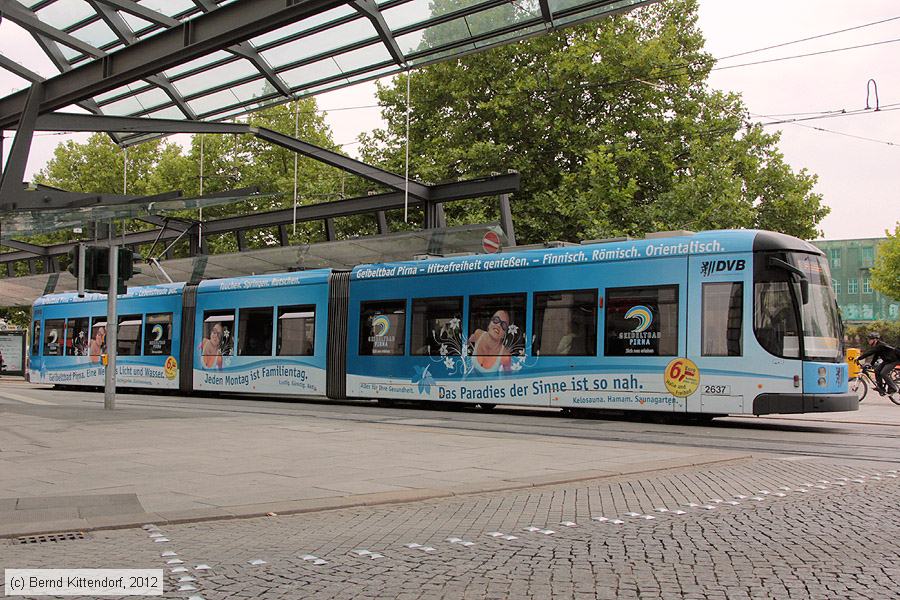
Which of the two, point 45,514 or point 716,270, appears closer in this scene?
point 45,514

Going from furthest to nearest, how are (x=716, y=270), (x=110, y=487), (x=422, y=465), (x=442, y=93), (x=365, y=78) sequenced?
(x=442, y=93) < (x=365, y=78) < (x=716, y=270) < (x=422, y=465) < (x=110, y=487)

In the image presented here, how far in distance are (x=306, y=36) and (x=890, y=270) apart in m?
50.7

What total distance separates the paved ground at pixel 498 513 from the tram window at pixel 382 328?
20.2 ft

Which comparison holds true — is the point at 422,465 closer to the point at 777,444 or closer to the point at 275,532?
the point at 275,532

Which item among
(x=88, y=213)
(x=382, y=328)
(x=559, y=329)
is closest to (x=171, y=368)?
(x=382, y=328)

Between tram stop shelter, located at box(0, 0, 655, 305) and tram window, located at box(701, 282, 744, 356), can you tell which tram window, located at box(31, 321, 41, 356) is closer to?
tram stop shelter, located at box(0, 0, 655, 305)

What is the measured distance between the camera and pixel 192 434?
12.8m

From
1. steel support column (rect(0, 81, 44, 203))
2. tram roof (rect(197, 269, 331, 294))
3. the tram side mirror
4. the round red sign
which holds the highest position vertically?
steel support column (rect(0, 81, 44, 203))

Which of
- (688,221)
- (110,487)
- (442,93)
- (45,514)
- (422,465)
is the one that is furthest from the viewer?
(442,93)

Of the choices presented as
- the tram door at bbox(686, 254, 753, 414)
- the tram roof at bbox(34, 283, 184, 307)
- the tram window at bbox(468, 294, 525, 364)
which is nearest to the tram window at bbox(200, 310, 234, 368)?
the tram roof at bbox(34, 283, 184, 307)

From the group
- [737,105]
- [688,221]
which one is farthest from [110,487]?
[737,105]

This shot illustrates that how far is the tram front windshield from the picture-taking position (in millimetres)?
14484

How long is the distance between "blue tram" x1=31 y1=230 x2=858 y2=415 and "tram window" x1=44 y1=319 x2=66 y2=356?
7.67 meters

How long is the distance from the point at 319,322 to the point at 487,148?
1710 cm
